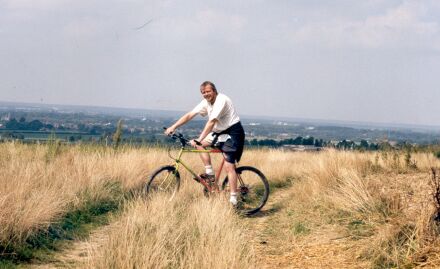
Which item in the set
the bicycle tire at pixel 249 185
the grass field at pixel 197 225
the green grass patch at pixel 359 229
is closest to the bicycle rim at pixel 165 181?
the grass field at pixel 197 225

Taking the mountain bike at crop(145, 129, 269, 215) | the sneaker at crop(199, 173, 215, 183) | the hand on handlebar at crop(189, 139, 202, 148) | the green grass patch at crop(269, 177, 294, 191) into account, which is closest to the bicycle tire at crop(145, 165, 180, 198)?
the mountain bike at crop(145, 129, 269, 215)

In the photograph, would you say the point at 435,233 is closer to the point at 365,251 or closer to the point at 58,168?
the point at 365,251

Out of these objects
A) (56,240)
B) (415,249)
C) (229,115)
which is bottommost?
(56,240)

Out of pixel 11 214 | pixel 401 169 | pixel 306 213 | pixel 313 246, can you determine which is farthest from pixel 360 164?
pixel 11 214

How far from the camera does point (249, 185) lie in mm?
8375

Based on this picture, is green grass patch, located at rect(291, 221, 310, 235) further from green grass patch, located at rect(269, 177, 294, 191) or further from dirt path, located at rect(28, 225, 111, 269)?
green grass patch, located at rect(269, 177, 294, 191)

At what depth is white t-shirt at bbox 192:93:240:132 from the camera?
298 inches

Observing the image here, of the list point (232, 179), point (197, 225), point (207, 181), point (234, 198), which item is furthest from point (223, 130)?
point (197, 225)

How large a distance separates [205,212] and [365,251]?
69.8 inches

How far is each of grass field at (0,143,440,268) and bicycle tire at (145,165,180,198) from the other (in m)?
0.24

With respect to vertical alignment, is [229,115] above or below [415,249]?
above

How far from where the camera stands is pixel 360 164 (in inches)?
431

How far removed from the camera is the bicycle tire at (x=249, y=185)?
26.9 feet

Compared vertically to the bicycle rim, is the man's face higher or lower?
higher
